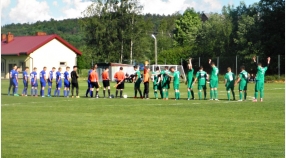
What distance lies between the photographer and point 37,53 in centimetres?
8012

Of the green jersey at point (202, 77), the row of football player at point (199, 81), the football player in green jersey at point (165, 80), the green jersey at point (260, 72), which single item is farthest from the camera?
the football player in green jersey at point (165, 80)

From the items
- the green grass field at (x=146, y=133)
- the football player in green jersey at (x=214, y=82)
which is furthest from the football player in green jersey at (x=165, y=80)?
the green grass field at (x=146, y=133)

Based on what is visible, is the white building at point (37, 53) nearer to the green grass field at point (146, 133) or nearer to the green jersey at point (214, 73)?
the green jersey at point (214, 73)

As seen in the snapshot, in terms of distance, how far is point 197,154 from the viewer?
37.6 ft

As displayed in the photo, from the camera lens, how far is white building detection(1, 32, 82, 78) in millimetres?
79438

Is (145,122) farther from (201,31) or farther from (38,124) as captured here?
(201,31)

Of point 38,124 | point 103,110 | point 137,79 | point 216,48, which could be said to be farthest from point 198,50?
point 38,124

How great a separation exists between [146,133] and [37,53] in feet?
219

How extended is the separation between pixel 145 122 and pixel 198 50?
237 ft

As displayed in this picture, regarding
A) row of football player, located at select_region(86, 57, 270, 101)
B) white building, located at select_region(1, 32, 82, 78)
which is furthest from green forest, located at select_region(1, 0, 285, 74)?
row of football player, located at select_region(86, 57, 270, 101)

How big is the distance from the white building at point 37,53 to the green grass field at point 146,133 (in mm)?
57491

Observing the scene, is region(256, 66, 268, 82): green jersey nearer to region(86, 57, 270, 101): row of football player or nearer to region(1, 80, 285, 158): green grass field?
region(86, 57, 270, 101): row of football player

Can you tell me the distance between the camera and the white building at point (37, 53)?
261 ft

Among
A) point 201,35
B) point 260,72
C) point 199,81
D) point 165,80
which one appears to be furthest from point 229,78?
point 201,35
